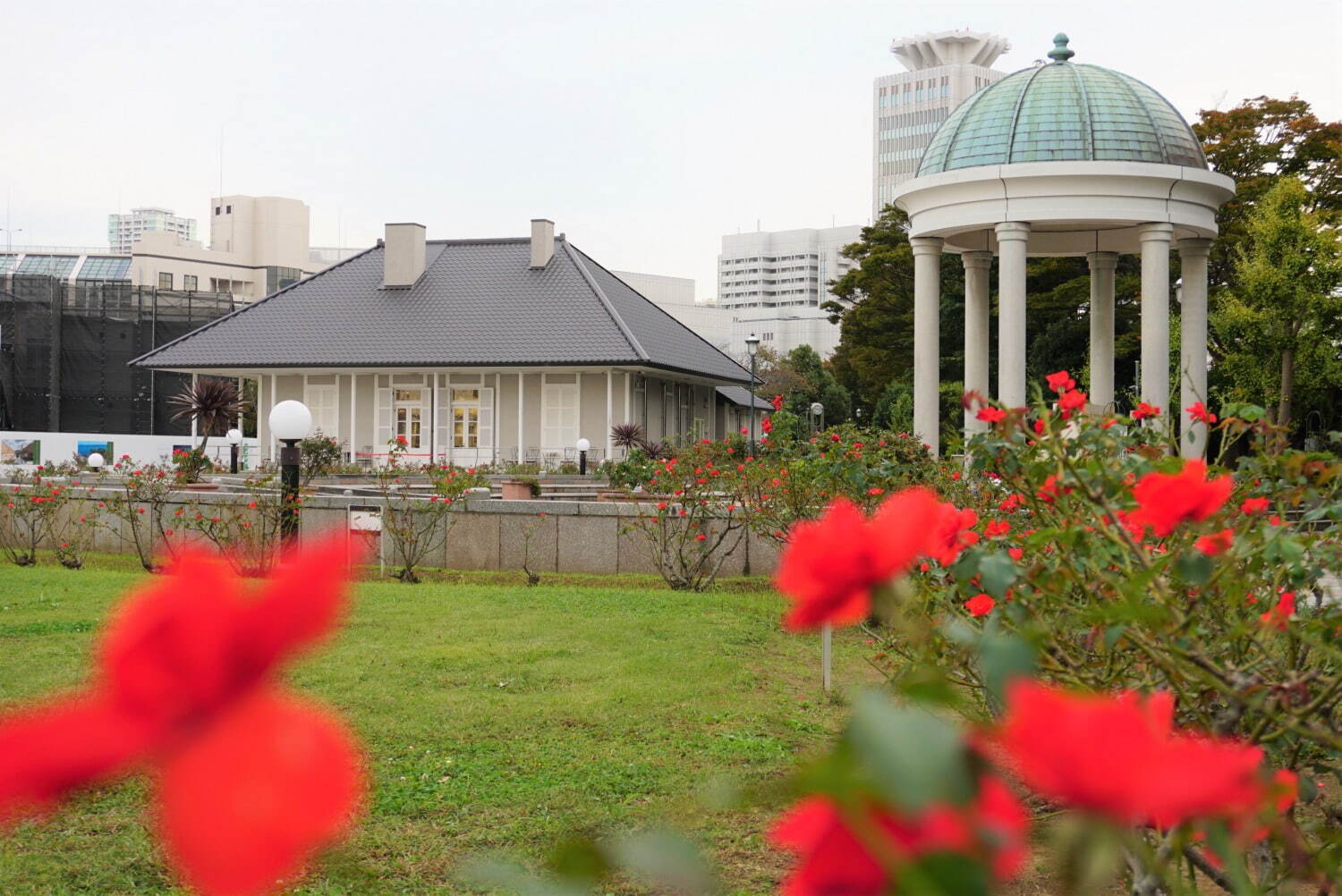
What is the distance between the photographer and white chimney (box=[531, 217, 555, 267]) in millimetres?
32562

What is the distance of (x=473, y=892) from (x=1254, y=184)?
27.0 m

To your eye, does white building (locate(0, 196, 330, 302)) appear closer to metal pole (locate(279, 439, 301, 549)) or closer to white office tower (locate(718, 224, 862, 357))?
white office tower (locate(718, 224, 862, 357))

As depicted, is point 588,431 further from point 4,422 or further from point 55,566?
point 4,422

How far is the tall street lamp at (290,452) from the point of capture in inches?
430

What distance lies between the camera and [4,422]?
41.1 meters

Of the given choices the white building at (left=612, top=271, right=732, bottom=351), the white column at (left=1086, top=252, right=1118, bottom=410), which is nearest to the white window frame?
the white column at (left=1086, top=252, right=1118, bottom=410)

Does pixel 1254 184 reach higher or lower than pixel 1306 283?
higher

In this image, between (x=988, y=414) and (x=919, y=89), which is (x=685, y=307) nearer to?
(x=919, y=89)

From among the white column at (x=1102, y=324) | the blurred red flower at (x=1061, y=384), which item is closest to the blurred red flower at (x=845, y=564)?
the blurred red flower at (x=1061, y=384)

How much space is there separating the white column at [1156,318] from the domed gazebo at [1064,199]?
0.02m

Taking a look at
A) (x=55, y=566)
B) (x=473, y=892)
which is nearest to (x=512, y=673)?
(x=473, y=892)

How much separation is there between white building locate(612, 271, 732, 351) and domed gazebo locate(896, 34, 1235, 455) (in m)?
72.0

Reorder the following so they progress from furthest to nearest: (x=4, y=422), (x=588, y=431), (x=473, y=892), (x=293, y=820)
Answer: (x=4, y=422)
(x=588, y=431)
(x=473, y=892)
(x=293, y=820)

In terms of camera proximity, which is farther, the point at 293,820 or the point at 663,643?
the point at 663,643
